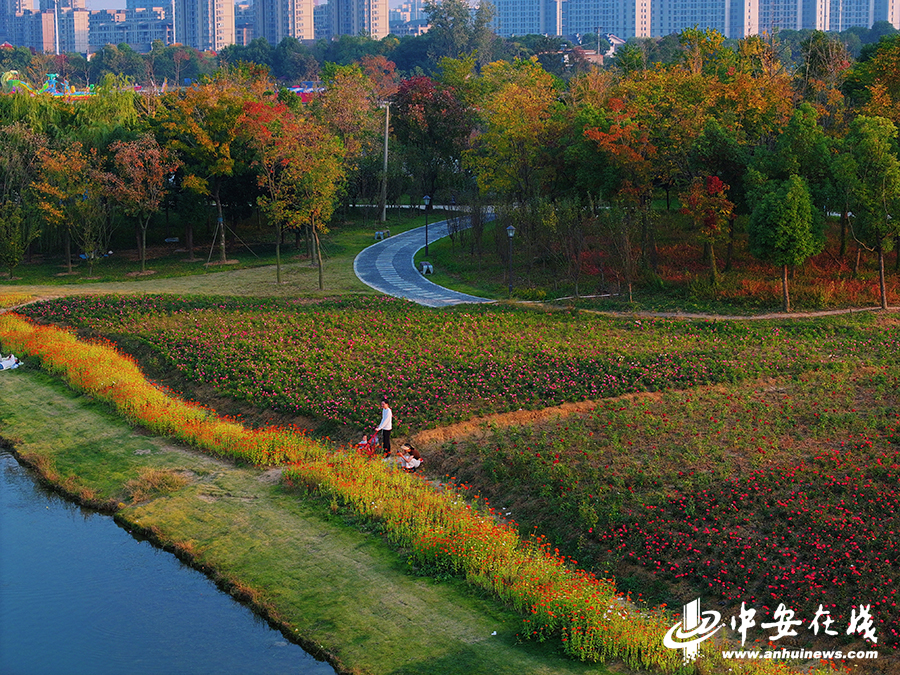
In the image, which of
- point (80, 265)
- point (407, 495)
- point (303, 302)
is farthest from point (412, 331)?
point (80, 265)

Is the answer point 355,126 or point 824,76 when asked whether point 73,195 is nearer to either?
point 355,126

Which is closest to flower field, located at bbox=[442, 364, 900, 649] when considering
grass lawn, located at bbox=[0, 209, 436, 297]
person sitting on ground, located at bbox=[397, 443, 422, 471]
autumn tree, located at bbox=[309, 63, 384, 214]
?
person sitting on ground, located at bbox=[397, 443, 422, 471]

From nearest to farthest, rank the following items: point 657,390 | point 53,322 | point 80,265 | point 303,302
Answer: point 657,390 < point 53,322 < point 303,302 < point 80,265

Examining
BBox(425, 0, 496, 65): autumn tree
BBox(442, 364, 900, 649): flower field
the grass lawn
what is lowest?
BBox(442, 364, 900, 649): flower field

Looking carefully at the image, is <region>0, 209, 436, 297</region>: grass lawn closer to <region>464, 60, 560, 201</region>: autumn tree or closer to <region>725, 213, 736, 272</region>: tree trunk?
<region>464, 60, 560, 201</region>: autumn tree

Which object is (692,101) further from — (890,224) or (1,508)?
(1,508)

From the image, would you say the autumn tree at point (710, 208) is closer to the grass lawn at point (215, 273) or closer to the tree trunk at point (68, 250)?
the grass lawn at point (215, 273)

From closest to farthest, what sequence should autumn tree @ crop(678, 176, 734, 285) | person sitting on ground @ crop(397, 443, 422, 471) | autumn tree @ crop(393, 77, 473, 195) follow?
person sitting on ground @ crop(397, 443, 422, 471) < autumn tree @ crop(678, 176, 734, 285) < autumn tree @ crop(393, 77, 473, 195)

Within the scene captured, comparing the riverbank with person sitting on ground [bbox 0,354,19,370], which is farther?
person sitting on ground [bbox 0,354,19,370]
